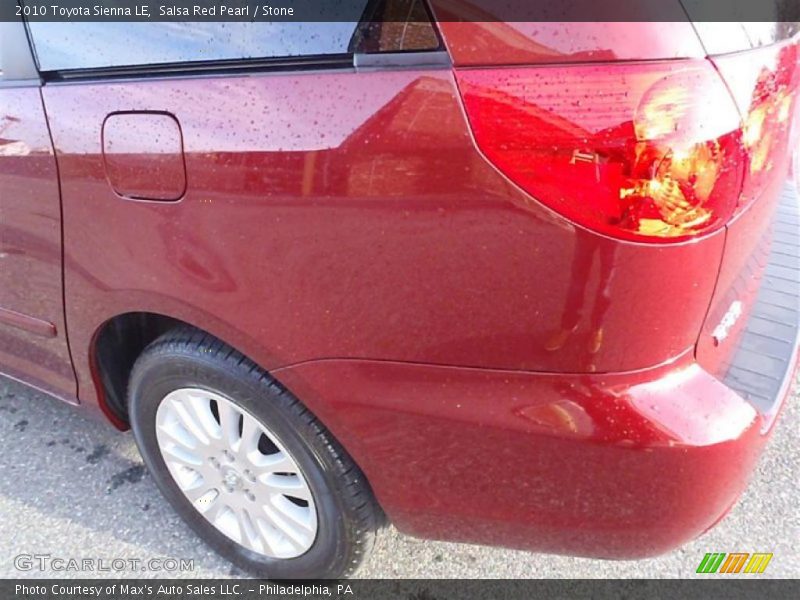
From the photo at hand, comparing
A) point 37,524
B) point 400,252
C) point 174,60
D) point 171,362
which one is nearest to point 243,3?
point 174,60

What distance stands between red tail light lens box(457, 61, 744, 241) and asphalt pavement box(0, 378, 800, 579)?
1196mm

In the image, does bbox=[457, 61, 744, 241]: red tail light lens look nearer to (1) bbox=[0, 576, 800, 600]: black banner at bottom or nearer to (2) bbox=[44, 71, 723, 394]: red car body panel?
(2) bbox=[44, 71, 723, 394]: red car body panel

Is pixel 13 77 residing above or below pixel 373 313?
above

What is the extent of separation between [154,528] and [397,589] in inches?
30.8

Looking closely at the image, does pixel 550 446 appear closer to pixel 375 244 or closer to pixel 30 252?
pixel 375 244

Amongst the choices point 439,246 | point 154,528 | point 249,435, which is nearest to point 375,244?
point 439,246

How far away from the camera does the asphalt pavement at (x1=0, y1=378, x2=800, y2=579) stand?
1.97 metres

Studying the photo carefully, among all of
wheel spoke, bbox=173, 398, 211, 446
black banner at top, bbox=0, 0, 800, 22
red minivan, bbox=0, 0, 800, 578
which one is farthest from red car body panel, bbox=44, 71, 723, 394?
wheel spoke, bbox=173, 398, 211, 446

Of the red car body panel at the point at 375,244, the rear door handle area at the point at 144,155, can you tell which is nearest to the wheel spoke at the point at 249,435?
the red car body panel at the point at 375,244

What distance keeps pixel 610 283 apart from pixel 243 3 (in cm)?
91

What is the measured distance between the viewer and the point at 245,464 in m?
1.78

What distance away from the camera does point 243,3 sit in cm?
139

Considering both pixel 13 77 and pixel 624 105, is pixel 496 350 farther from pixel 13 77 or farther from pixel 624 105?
pixel 13 77

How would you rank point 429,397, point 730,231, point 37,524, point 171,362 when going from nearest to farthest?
point 730,231, point 429,397, point 171,362, point 37,524
